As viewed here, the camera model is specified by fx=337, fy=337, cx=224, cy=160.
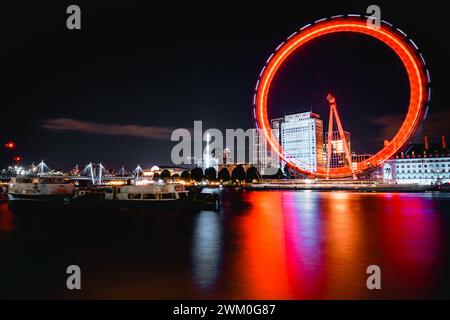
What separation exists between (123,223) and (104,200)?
17563mm

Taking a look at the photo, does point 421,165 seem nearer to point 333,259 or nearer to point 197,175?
point 197,175

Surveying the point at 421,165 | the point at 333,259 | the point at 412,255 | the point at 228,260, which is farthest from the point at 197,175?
the point at 333,259

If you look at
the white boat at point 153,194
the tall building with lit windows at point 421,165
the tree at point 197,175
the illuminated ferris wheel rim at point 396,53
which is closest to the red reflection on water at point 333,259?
the white boat at point 153,194

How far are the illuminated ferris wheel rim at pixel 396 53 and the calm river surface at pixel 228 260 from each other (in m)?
27.3

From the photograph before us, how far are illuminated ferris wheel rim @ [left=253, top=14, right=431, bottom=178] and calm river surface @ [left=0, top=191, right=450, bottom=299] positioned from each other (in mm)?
27268

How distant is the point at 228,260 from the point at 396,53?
44.7 m

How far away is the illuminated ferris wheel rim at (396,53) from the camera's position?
1753 inches

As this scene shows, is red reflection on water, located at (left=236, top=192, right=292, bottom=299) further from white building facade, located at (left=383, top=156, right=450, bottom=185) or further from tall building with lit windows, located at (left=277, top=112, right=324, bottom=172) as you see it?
tall building with lit windows, located at (left=277, top=112, right=324, bottom=172)

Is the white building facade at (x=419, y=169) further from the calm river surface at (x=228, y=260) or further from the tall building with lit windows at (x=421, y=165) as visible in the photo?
the calm river surface at (x=228, y=260)

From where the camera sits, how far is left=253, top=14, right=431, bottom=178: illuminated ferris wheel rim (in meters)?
44.5
